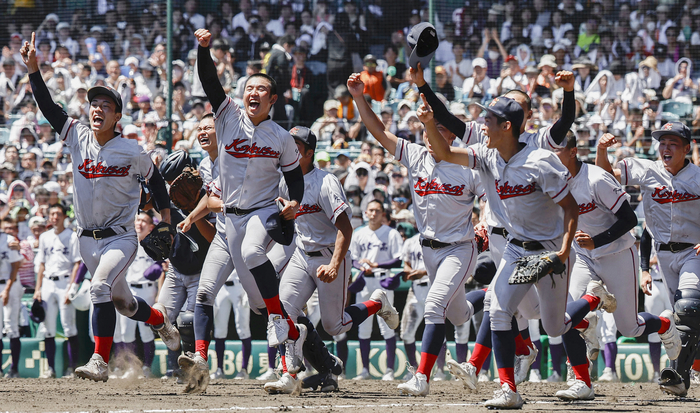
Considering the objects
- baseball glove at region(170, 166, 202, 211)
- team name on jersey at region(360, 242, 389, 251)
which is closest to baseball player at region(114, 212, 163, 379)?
baseball glove at region(170, 166, 202, 211)

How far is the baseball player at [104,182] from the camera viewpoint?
6316 millimetres

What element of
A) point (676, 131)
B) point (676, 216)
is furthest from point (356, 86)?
point (676, 216)

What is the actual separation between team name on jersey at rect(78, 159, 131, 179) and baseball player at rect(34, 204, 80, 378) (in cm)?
418

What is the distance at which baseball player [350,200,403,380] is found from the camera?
9734 mm

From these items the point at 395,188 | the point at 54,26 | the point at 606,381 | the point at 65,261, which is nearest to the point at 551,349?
the point at 606,381

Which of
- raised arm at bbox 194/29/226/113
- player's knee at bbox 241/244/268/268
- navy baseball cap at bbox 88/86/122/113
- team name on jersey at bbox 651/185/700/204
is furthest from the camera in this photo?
team name on jersey at bbox 651/185/700/204

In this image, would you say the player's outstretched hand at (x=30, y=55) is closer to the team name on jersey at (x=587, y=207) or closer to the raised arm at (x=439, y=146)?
the raised arm at (x=439, y=146)

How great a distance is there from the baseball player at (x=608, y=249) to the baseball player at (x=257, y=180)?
2170 millimetres

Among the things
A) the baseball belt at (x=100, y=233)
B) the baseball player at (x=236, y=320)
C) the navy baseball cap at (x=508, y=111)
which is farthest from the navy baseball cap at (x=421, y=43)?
the baseball player at (x=236, y=320)

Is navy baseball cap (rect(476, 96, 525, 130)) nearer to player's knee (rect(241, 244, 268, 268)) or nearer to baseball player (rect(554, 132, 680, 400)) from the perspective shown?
baseball player (rect(554, 132, 680, 400))

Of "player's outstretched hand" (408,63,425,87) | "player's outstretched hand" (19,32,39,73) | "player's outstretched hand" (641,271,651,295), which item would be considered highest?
"player's outstretched hand" (19,32,39,73)

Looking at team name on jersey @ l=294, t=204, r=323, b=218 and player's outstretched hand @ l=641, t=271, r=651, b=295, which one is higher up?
team name on jersey @ l=294, t=204, r=323, b=218

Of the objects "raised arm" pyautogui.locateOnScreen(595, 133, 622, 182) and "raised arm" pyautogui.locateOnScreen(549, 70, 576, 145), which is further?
"raised arm" pyautogui.locateOnScreen(595, 133, 622, 182)

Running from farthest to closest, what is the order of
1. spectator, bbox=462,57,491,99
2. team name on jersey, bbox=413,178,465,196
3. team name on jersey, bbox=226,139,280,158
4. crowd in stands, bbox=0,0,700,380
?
spectator, bbox=462,57,491,99, crowd in stands, bbox=0,0,700,380, team name on jersey, bbox=413,178,465,196, team name on jersey, bbox=226,139,280,158
